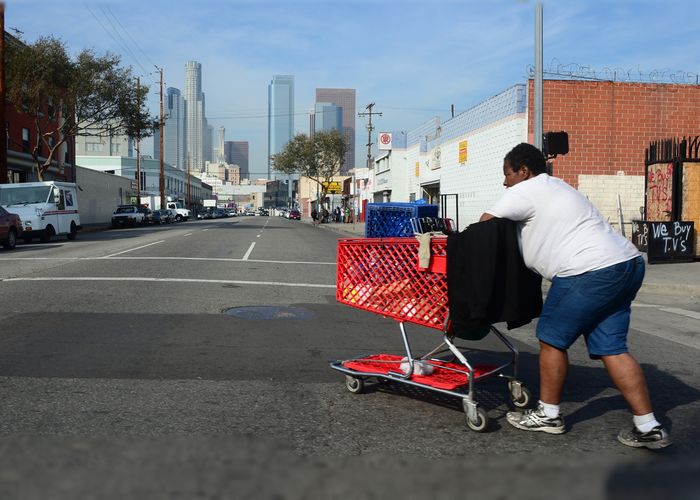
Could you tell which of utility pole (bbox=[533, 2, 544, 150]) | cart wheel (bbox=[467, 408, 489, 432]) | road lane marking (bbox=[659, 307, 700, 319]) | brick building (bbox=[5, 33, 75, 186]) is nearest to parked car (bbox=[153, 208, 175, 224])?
brick building (bbox=[5, 33, 75, 186])

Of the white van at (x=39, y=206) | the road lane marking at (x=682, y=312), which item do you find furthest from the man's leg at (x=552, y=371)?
the white van at (x=39, y=206)

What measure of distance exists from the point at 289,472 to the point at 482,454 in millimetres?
1682

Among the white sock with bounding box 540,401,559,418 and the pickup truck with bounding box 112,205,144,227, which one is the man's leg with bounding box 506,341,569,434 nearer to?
the white sock with bounding box 540,401,559,418

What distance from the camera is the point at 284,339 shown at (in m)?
7.30

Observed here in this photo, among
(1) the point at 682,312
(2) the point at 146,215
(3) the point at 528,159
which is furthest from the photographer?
(2) the point at 146,215

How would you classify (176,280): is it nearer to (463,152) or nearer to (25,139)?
(463,152)

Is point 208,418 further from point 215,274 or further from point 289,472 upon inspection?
point 215,274

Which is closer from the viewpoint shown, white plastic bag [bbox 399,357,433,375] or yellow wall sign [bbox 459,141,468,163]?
white plastic bag [bbox 399,357,433,375]

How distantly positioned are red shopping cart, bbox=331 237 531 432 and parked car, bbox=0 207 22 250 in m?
18.1

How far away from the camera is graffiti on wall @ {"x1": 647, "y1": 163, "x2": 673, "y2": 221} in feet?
55.8

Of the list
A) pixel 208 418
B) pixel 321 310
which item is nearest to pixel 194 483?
pixel 208 418

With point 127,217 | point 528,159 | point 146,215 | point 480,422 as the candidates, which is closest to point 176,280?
point 480,422

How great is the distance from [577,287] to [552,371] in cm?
59

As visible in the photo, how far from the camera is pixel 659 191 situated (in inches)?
687
